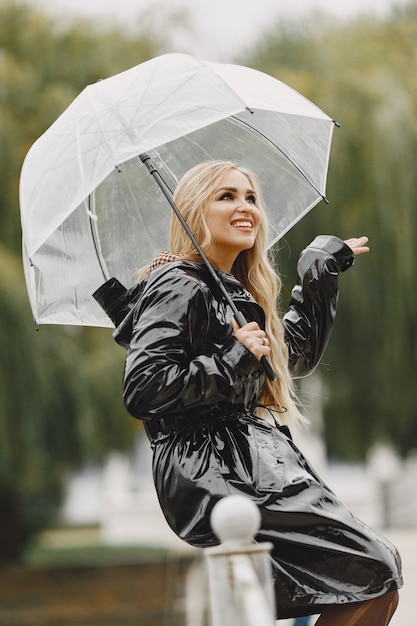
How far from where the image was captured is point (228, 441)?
119 inches

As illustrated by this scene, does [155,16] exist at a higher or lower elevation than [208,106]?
higher

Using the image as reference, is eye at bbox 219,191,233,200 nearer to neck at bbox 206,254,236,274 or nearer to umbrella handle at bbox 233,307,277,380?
neck at bbox 206,254,236,274

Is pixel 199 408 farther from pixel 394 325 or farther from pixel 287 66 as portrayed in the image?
pixel 287 66

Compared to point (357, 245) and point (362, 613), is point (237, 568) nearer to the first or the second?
point (362, 613)

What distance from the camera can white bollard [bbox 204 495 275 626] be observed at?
221 centimetres

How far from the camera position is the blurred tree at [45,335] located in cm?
1027

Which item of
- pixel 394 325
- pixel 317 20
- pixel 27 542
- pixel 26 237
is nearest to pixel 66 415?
pixel 394 325

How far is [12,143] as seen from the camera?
10.4 m

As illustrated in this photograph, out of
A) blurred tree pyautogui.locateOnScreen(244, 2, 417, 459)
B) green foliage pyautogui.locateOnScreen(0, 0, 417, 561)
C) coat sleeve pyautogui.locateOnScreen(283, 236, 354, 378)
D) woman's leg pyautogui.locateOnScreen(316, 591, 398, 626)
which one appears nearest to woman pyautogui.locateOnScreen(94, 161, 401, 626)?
woman's leg pyautogui.locateOnScreen(316, 591, 398, 626)

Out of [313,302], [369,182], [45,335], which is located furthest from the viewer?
[369,182]

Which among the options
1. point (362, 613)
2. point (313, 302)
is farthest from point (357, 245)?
point (362, 613)

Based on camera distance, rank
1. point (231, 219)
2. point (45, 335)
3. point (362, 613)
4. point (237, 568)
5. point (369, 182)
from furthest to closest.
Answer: point (369, 182)
point (45, 335)
point (231, 219)
point (362, 613)
point (237, 568)

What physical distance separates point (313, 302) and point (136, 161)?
905 millimetres

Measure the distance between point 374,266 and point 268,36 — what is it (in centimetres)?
299
